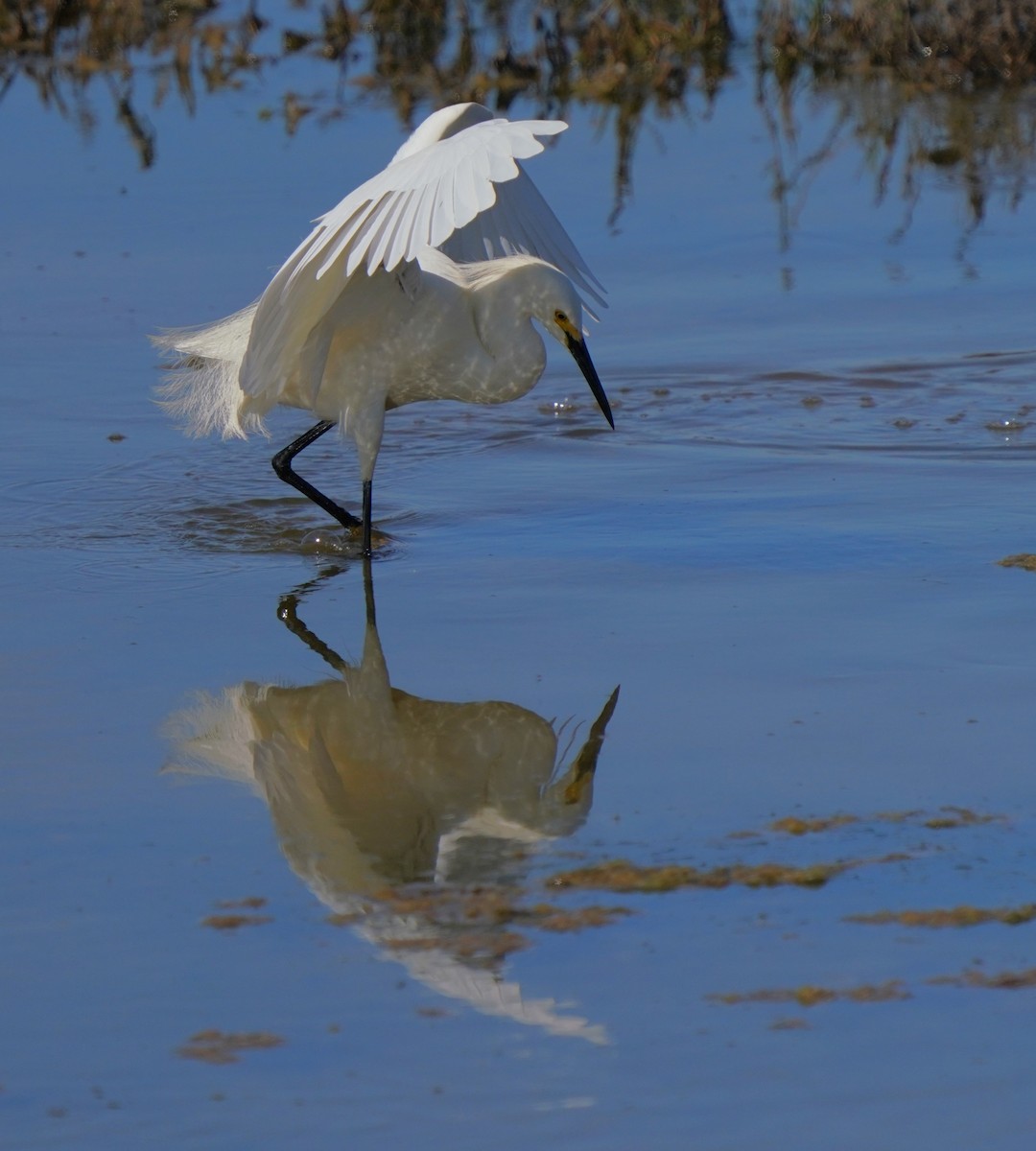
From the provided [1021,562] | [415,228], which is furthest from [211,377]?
[1021,562]

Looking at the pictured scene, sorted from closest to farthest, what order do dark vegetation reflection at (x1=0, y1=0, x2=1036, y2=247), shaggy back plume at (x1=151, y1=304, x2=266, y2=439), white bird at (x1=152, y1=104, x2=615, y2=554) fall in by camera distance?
white bird at (x1=152, y1=104, x2=615, y2=554)
shaggy back plume at (x1=151, y1=304, x2=266, y2=439)
dark vegetation reflection at (x1=0, y1=0, x2=1036, y2=247)

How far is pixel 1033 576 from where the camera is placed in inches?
225

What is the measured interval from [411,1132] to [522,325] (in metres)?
3.49

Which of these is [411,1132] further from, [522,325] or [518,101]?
[518,101]

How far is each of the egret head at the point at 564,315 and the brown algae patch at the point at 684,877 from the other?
8.37 feet

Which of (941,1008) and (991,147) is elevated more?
(991,147)

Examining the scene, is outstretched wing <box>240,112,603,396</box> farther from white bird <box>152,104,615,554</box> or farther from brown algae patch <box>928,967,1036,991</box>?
brown algae patch <box>928,967,1036,991</box>

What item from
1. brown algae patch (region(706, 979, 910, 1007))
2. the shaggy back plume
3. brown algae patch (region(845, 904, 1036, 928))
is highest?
the shaggy back plume

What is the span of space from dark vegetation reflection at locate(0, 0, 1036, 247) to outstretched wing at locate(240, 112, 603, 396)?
434 centimetres

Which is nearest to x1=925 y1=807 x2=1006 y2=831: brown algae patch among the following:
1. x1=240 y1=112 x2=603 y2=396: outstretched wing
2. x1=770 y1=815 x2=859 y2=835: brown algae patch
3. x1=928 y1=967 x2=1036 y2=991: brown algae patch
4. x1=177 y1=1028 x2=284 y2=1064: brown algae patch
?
x1=770 y1=815 x2=859 y2=835: brown algae patch

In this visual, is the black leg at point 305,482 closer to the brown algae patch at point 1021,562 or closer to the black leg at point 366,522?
the black leg at point 366,522

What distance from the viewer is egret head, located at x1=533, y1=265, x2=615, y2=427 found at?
6102 mm

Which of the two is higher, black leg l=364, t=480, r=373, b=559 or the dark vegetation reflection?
the dark vegetation reflection

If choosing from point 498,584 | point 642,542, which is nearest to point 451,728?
point 498,584
